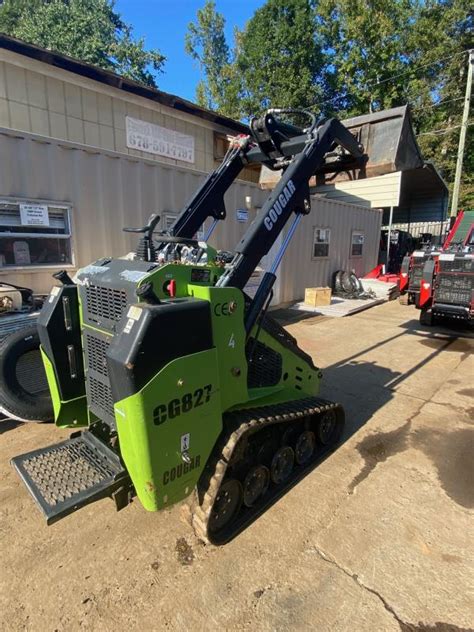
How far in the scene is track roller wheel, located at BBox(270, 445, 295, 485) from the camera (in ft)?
8.83

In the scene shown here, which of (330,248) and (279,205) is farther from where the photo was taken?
(330,248)

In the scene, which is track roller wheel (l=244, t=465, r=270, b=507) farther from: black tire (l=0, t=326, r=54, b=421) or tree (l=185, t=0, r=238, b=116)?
tree (l=185, t=0, r=238, b=116)

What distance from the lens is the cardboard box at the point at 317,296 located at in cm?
983

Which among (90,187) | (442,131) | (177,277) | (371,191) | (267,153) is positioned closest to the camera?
(177,277)

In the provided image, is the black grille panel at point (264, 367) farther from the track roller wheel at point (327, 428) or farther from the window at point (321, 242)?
the window at point (321, 242)

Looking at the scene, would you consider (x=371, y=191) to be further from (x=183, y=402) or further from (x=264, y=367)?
(x=183, y=402)

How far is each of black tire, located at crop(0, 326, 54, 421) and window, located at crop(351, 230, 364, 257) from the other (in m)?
11.2

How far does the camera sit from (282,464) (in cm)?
279

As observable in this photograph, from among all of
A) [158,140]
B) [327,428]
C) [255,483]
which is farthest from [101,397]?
[158,140]

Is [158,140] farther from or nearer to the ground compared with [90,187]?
farther from the ground

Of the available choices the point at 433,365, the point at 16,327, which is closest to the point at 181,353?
the point at 16,327

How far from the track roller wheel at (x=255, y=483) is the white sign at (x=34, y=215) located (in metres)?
4.57

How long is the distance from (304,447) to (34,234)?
4631 mm

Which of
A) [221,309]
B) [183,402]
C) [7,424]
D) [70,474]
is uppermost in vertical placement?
[221,309]
